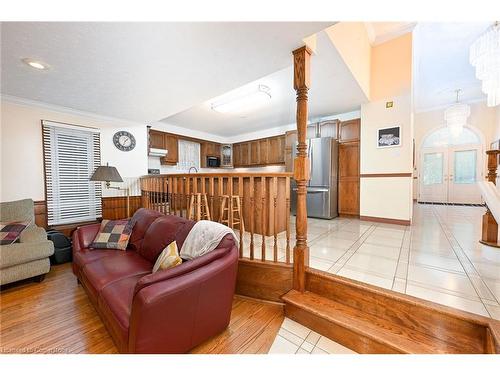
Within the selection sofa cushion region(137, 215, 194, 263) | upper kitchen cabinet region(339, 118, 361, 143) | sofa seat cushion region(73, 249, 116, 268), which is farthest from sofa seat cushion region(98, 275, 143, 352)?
upper kitchen cabinet region(339, 118, 361, 143)

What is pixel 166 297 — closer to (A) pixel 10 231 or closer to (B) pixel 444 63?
(A) pixel 10 231

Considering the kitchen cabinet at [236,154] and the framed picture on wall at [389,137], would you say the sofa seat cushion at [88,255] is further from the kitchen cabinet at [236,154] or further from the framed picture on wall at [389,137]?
the kitchen cabinet at [236,154]

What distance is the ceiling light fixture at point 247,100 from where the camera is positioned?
305cm

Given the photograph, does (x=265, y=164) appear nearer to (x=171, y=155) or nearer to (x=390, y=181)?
(x=171, y=155)

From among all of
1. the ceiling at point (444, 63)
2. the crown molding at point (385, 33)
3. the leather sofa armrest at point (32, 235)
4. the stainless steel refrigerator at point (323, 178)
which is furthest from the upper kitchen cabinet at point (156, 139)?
the ceiling at point (444, 63)

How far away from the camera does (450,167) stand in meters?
6.61

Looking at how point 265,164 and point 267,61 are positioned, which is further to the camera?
point 265,164

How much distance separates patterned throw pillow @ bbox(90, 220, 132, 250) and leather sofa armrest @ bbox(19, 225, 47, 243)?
619 millimetres

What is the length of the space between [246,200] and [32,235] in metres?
2.66

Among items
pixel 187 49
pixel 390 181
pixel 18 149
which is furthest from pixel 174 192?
pixel 390 181

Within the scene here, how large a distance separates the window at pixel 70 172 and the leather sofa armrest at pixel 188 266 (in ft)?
11.2
